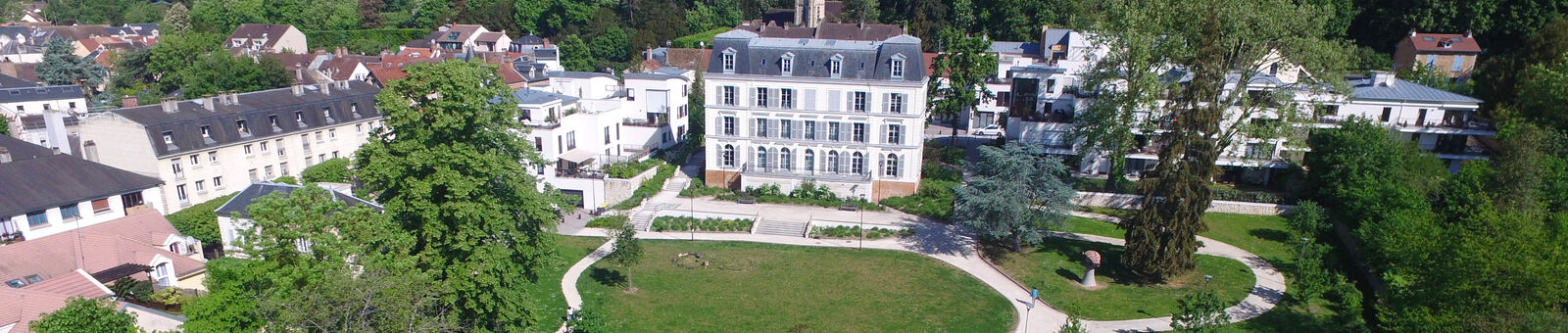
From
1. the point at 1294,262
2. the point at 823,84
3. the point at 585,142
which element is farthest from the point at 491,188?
the point at 1294,262

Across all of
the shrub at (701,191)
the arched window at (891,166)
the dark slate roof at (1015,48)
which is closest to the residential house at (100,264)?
the shrub at (701,191)

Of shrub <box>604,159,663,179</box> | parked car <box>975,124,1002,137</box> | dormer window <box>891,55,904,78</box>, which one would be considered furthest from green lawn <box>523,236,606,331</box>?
parked car <box>975,124,1002,137</box>

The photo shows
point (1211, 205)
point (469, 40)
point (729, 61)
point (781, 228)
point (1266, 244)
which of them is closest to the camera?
point (1266, 244)

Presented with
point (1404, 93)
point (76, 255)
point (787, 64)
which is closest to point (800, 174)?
point (787, 64)

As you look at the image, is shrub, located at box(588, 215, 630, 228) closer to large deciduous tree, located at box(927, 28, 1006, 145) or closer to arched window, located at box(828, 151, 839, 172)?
arched window, located at box(828, 151, 839, 172)

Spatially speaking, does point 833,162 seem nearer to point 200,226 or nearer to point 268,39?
point 200,226

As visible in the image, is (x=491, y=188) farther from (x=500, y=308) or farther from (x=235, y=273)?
(x=235, y=273)
